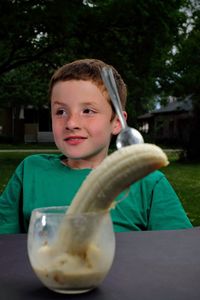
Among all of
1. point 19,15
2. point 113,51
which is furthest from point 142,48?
point 19,15

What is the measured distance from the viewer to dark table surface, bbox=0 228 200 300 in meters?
1.00

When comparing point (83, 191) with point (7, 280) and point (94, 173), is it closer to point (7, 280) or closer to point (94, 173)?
point (94, 173)

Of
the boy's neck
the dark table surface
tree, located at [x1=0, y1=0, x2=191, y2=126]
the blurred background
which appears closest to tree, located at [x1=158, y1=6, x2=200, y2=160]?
the blurred background

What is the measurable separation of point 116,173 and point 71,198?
0.87 metres

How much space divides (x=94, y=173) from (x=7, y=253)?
489mm

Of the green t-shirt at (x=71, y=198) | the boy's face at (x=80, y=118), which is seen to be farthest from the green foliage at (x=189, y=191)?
the boy's face at (x=80, y=118)

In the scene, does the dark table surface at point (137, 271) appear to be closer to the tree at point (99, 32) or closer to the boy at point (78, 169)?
the boy at point (78, 169)

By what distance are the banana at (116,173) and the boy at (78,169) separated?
647 mm

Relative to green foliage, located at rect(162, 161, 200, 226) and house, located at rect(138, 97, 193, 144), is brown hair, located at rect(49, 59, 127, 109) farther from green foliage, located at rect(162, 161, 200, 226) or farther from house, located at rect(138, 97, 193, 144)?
house, located at rect(138, 97, 193, 144)

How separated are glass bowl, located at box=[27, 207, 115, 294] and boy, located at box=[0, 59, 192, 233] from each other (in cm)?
64

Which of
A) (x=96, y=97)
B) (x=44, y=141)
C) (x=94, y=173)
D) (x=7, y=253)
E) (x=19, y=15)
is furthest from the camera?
(x=44, y=141)

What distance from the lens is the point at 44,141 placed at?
123 ft

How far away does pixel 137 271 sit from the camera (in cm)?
116

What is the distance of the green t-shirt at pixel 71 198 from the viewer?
1.77 meters
